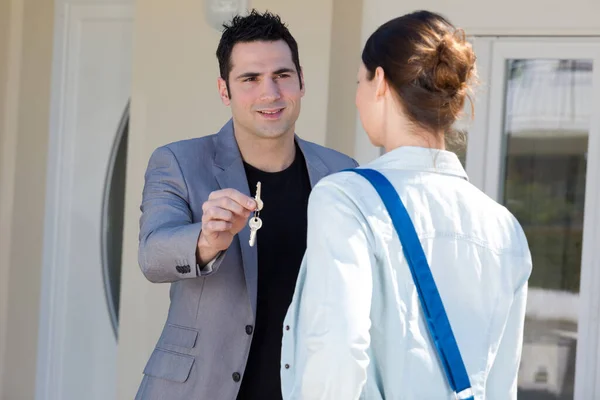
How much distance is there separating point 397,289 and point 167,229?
91cm

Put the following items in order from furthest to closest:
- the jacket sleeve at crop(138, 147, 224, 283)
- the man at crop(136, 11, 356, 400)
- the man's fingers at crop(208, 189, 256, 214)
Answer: the man at crop(136, 11, 356, 400)
the jacket sleeve at crop(138, 147, 224, 283)
the man's fingers at crop(208, 189, 256, 214)

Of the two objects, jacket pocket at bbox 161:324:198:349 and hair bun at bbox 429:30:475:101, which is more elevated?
hair bun at bbox 429:30:475:101

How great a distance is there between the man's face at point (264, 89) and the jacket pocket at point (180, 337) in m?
0.61

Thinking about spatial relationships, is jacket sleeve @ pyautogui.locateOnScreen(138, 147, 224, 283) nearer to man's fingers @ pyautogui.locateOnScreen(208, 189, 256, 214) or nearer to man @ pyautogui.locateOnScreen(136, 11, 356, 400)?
man @ pyautogui.locateOnScreen(136, 11, 356, 400)

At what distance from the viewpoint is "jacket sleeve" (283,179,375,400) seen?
1789 mm

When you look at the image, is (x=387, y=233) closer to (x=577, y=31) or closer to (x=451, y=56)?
(x=451, y=56)

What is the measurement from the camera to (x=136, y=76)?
14.7 ft

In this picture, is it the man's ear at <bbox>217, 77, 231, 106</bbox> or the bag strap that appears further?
the man's ear at <bbox>217, 77, 231, 106</bbox>

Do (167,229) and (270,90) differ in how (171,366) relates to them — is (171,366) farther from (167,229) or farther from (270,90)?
(270,90)

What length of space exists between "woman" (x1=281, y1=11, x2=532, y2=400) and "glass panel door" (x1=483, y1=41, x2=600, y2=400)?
2353mm

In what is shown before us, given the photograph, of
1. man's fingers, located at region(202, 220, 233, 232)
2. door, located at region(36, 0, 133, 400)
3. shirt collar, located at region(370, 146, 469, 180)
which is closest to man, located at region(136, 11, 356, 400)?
man's fingers, located at region(202, 220, 233, 232)

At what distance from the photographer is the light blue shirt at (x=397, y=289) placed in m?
1.80

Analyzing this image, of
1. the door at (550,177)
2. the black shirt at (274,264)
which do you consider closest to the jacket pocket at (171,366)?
the black shirt at (274,264)

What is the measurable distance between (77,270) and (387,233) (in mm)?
3472
